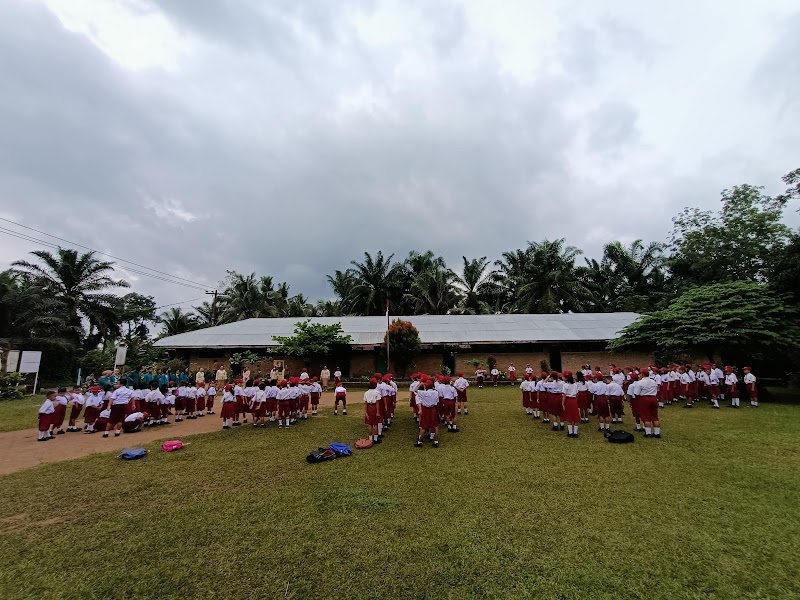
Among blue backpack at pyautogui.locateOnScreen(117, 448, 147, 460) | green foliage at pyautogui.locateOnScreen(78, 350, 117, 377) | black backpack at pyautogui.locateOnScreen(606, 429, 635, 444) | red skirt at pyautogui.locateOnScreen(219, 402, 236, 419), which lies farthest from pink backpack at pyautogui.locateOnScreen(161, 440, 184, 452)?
green foliage at pyautogui.locateOnScreen(78, 350, 117, 377)

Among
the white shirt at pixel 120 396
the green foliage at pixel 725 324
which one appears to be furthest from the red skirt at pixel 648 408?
the white shirt at pixel 120 396

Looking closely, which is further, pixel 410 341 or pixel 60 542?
pixel 410 341

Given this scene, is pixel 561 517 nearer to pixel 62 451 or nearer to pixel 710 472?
pixel 710 472

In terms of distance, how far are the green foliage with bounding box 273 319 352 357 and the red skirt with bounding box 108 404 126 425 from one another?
993cm

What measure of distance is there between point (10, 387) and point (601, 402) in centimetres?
2498

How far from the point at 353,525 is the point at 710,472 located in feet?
20.4

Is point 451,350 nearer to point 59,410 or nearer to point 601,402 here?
point 601,402

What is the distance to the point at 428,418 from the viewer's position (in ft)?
28.5

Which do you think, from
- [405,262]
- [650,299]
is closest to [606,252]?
[650,299]

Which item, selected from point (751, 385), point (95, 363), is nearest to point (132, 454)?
point (751, 385)

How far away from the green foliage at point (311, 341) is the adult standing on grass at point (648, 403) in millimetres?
14811

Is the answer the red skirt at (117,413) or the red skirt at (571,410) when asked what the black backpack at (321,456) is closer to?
the red skirt at (571,410)

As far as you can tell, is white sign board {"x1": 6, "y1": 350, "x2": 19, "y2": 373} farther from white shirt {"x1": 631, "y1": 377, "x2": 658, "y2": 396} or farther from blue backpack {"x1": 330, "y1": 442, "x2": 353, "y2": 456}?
white shirt {"x1": 631, "y1": 377, "x2": 658, "y2": 396}

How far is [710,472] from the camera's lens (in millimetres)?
6582
